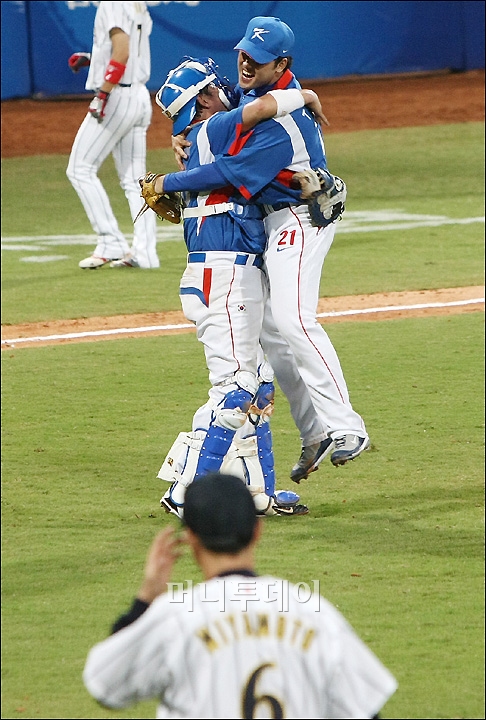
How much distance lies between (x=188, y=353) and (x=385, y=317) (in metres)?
2.67

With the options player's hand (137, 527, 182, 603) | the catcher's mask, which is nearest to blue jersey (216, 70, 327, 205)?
the catcher's mask

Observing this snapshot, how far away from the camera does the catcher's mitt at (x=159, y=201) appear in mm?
3938

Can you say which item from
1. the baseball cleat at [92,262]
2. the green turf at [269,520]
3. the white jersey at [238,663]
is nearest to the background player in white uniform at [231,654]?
the white jersey at [238,663]

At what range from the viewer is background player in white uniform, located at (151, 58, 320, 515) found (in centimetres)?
393

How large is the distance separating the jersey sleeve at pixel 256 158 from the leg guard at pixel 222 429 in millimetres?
778

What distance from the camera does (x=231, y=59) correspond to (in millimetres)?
26750

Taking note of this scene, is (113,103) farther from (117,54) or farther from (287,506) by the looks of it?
(287,506)

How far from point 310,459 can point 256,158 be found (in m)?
1.39

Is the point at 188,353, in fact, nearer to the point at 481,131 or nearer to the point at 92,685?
the point at 92,685

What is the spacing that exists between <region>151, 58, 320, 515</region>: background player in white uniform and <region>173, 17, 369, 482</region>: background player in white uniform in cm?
8

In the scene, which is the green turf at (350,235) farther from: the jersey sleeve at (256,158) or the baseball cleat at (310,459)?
the jersey sleeve at (256,158)

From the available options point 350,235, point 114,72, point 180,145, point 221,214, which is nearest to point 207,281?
point 221,214

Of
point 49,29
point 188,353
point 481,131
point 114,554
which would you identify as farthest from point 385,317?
point 49,29

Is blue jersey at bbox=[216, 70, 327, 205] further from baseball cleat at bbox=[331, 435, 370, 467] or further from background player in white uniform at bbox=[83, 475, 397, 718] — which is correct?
background player in white uniform at bbox=[83, 475, 397, 718]
